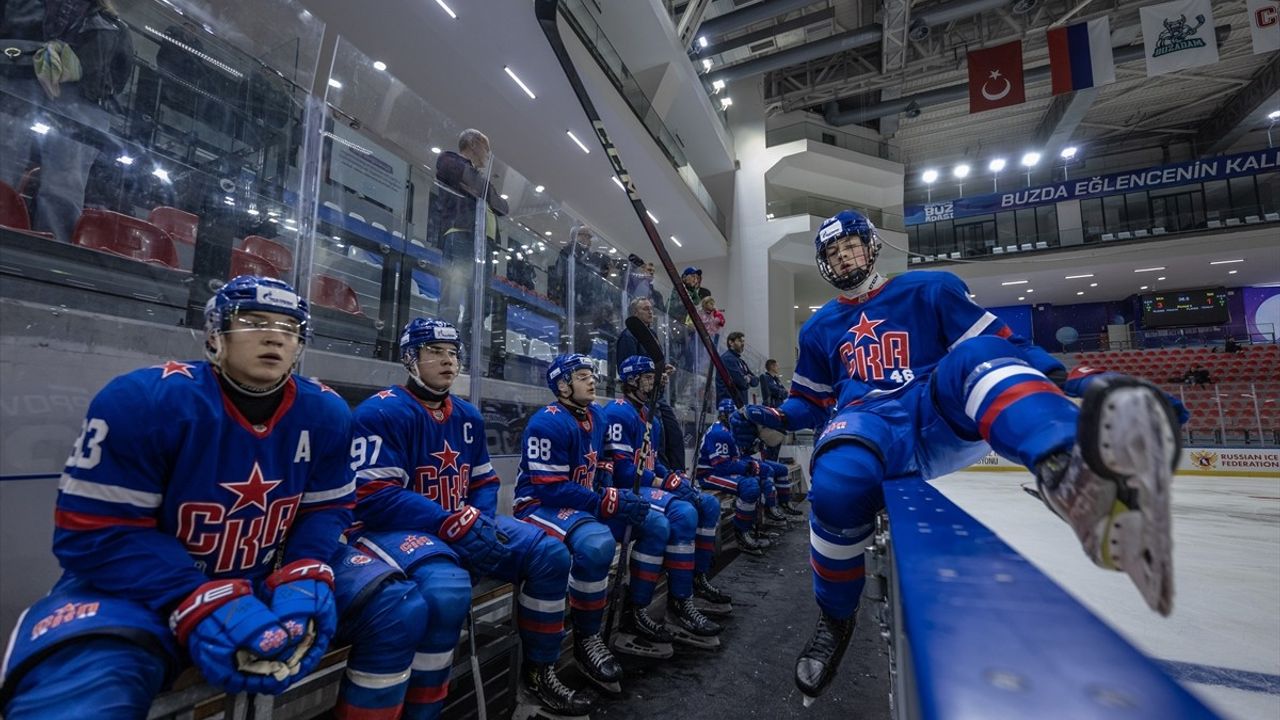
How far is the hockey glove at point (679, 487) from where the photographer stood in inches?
135

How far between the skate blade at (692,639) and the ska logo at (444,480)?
4.29ft

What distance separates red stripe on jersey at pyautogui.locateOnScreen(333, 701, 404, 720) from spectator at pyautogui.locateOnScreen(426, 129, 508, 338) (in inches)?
80.0

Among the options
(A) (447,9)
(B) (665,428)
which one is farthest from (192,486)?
(A) (447,9)

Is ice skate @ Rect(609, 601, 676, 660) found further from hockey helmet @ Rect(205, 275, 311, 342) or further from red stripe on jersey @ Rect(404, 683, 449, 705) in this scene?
hockey helmet @ Rect(205, 275, 311, 342)

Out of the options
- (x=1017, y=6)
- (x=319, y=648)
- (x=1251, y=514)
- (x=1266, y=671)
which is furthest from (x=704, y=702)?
(x=1017, y=6)

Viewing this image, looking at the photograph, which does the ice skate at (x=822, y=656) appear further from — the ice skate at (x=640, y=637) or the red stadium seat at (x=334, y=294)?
the red stadium seat at (x=334, y=294)

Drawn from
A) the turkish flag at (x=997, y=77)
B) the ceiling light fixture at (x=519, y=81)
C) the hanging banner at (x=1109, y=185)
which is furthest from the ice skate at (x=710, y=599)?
the hanging banner at (x=1109, y=185)

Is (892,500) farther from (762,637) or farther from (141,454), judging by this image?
(762,637)

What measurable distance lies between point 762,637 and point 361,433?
209 cm

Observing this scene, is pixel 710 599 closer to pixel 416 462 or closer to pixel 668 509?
pixel 668 509

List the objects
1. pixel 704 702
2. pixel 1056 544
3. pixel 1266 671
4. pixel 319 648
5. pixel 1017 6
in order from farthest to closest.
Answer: pixel 1017 6 < pixel 1056 544 < pixel 704 702 < pixel 1266 671 < pixel 319 648

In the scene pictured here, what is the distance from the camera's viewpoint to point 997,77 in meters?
9.52

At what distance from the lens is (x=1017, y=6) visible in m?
11.3

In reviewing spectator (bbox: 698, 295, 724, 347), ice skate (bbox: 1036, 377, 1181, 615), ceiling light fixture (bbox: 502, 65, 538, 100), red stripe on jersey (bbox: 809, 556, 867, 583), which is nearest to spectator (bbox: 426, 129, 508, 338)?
red stripe on jersey (bbox: 809, 556, 867, 583)
